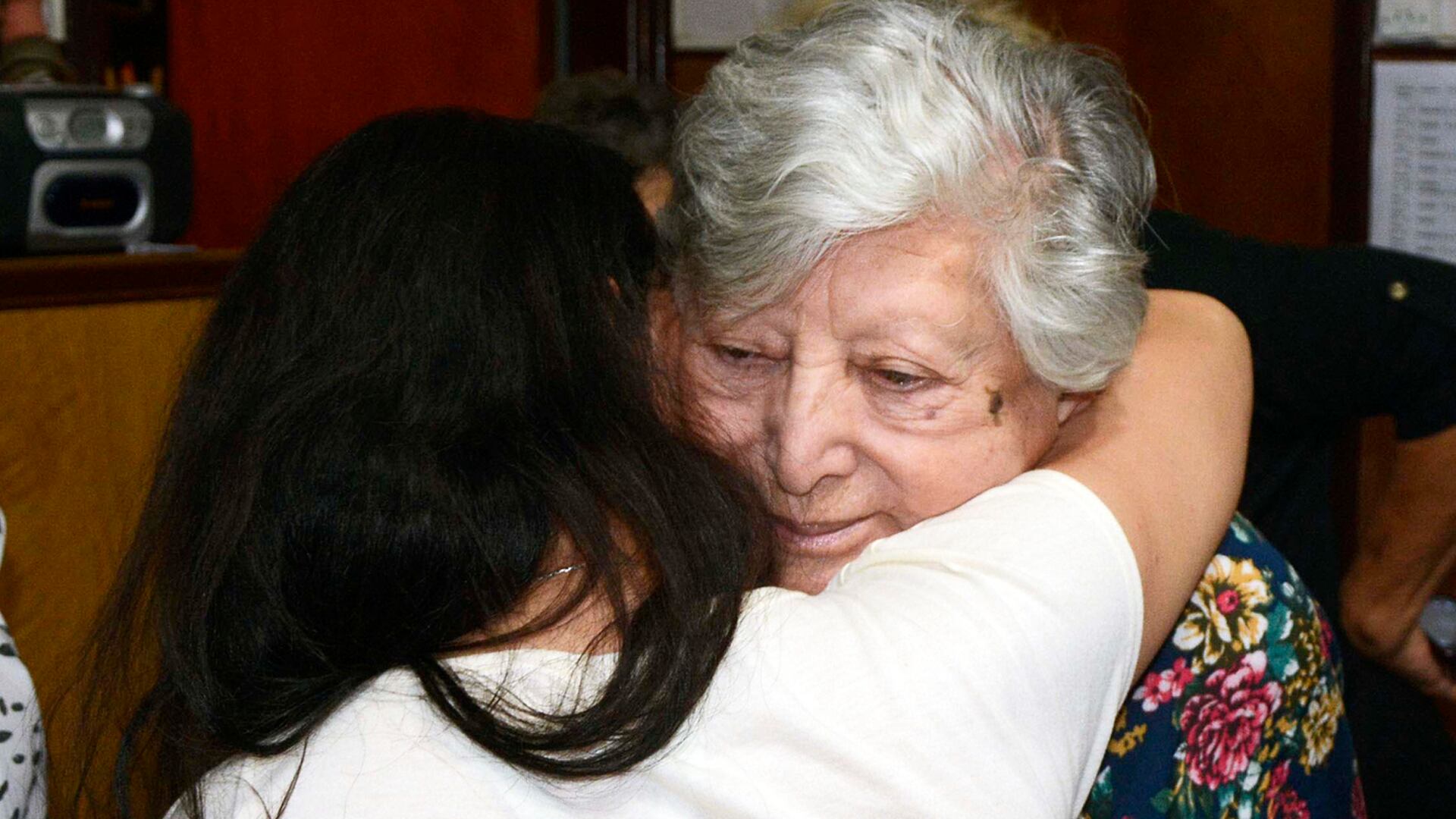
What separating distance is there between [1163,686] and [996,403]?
0.30 m

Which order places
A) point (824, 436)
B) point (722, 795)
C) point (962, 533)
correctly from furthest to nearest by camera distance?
point (824, 436) < point (962, 533) < point (722, 795)

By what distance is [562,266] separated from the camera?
1.05 meters

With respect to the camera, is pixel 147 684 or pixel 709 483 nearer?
pixel 709 483

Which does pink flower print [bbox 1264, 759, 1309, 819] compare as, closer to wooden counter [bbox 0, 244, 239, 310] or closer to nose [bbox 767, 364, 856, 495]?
nose [bbox 767, 364, 856, 495]

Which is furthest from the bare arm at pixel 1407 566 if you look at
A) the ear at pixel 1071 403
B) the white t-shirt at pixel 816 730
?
the white t-shirt at pixel 816 730

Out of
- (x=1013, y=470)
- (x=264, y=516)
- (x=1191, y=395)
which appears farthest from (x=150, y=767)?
(x=1191, y=395)

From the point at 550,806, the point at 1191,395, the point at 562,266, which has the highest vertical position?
the point at 562,266

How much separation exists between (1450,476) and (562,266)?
1.53m

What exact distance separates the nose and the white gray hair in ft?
0.29

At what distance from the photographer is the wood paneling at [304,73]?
3.12 metres

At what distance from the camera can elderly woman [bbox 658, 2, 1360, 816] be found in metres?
1.24

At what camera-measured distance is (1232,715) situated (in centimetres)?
129

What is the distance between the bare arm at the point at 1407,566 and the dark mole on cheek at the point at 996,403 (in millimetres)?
1018

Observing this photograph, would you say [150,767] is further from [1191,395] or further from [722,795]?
[1191,395]
